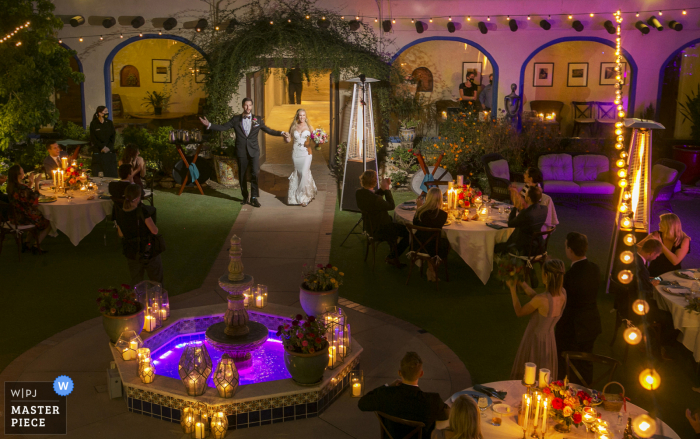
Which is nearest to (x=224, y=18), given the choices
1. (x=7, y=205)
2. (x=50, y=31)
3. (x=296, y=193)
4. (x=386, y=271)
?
(x=50, y=31)

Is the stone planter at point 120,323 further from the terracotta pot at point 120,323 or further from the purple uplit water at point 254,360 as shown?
the purple uplit water at point 254,360

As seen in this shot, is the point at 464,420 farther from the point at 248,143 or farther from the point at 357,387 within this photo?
the point at 248,143

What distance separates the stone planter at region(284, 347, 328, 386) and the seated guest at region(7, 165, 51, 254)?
5588 millimetres

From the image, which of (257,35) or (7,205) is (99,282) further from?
(257,35)

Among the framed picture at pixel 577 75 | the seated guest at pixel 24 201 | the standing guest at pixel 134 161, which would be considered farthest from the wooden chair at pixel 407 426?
the framed picture at pixel 577 75

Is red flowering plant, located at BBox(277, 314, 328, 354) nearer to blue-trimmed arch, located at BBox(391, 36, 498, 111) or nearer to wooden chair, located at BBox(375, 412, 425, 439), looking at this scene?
wooden chair, located at BBox(375, 412, 425, 439)

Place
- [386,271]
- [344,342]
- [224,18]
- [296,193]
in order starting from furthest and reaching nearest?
[224,18], [296,193], [386,271], [344,342]

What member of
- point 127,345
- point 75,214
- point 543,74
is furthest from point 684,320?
point 543,74

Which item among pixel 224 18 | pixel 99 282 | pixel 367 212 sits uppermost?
pixel 224 18

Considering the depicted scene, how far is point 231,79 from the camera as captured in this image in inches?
570

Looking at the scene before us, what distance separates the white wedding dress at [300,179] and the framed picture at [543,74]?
1056 centimetres

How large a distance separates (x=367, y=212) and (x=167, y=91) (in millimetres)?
15385

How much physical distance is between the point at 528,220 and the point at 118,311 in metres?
4.65

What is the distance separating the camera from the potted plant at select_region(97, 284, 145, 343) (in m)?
6.11
